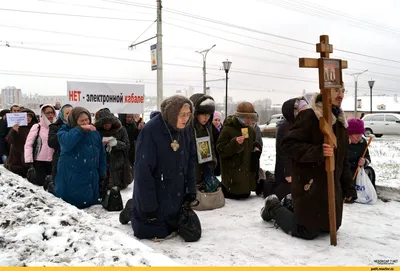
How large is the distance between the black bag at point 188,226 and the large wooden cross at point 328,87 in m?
1.46

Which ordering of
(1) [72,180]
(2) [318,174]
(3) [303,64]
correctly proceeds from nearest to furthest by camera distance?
1. (3) [303,64]
2. (2) [318,174]
3. (1) [72,180]

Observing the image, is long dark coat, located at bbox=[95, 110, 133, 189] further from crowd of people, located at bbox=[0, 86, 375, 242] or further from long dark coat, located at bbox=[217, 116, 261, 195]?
long dark coat, located at bbox=[217, 116, 261, 195]

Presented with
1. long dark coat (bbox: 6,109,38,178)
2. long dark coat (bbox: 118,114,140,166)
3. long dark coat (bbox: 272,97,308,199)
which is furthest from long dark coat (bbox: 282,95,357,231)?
long dark coat (bbox: 6,109,38,178)

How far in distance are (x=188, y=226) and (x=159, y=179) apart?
626 mm

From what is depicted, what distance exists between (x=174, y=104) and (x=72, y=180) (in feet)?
8.07

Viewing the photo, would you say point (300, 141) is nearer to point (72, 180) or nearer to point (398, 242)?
point (398, 242)

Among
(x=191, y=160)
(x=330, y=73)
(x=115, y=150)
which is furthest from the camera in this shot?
(x=115, y=150)

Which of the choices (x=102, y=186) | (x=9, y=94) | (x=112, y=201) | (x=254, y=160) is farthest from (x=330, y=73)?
(x=9, y=94)

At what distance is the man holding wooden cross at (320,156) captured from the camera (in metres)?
3.82

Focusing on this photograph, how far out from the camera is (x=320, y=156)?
3.81m

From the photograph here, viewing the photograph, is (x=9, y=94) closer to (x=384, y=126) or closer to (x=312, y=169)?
(x=384, y=126)

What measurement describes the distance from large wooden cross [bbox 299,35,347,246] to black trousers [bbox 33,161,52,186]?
5.47 m
